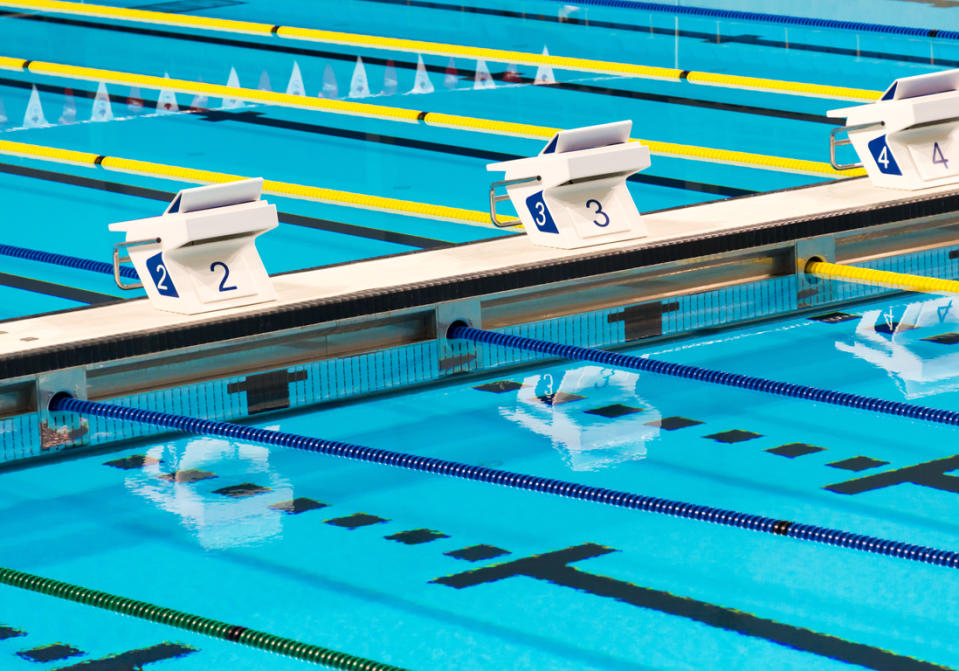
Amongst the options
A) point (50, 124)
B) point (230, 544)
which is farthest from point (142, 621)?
point (50, 124)

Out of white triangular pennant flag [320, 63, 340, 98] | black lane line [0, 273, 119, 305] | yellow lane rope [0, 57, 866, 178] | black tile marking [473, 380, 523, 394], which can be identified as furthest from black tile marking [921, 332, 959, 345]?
white triangular pennant flag [320, 63, 340, 98]

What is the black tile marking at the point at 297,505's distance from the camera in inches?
169

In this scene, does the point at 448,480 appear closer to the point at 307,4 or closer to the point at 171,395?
the point at 171,395

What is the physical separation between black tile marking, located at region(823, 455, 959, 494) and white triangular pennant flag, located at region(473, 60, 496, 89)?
609 centimetres

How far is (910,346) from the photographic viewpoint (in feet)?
17.9

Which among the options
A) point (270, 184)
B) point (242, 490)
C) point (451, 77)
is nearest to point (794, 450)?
point (242, 490)

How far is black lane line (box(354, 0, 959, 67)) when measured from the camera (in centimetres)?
1049

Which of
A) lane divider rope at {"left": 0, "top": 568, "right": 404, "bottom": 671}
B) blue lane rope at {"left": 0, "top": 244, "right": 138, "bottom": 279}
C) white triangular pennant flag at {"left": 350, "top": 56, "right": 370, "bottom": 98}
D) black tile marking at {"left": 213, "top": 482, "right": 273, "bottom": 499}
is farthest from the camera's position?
white triangular pennant flag at {"left": 350, "top": 56, "right": 370, "bottom": 98}

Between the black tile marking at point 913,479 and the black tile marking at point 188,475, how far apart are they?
4.91 ft

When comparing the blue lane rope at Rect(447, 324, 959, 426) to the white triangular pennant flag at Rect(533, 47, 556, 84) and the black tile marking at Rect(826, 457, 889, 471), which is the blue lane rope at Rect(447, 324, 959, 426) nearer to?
the black tile marking at Rect(826, 457, 889, 471)

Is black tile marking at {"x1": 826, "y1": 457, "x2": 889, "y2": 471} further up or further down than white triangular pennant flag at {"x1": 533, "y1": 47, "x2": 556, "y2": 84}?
further down

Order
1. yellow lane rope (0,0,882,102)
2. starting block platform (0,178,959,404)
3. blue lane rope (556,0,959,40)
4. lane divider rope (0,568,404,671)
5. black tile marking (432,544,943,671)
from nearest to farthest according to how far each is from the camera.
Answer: lane divider rope (0,568,404,671) < black tile marking (432,544,943,671) < starting block platform (0,178,959,404) < yellow lane rope (0,0,882,102) < blue lane rope (556,0,959,40)

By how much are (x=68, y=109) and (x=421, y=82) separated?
192cm

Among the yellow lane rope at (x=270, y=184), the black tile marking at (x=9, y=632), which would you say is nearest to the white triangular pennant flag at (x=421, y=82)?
the yellow lane rope at (x=270, y=184)
